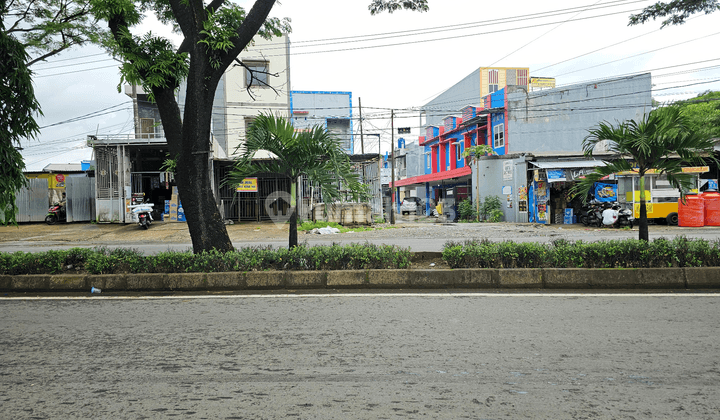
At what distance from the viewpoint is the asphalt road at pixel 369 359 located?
3057mm

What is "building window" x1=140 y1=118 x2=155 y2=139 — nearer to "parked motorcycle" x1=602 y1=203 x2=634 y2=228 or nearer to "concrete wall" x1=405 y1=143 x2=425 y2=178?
"parked motorcycle" x1=602 y1=203 x2=634 y2=228

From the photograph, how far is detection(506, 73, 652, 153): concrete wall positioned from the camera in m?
31.2

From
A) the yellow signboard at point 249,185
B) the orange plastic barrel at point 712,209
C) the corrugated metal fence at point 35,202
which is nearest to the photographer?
the orange plastic barrel at point 712,209

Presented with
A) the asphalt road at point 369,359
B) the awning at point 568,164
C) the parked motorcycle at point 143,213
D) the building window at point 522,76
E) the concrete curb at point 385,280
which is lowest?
the asphalt road at point 369,359

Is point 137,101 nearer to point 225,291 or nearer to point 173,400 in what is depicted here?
point 225,291

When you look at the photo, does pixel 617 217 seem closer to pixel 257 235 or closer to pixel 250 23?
pixel 257 235

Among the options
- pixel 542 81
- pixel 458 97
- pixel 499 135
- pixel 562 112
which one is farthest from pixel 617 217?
pixel 458 97

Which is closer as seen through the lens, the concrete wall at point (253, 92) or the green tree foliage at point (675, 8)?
the green tree foliage at point (675, 8)

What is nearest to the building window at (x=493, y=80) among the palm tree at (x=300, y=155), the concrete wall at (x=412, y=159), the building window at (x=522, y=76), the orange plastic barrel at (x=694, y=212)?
the building window at (x=522, y=76)

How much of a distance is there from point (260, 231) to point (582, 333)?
54.5 feet

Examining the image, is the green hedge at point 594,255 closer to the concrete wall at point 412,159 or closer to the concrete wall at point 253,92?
the concrete wall at point 253,92

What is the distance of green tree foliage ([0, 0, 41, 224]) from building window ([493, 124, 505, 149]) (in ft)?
95.0

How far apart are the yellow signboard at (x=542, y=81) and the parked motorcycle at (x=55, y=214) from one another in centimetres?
3857

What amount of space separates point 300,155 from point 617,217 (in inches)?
654
